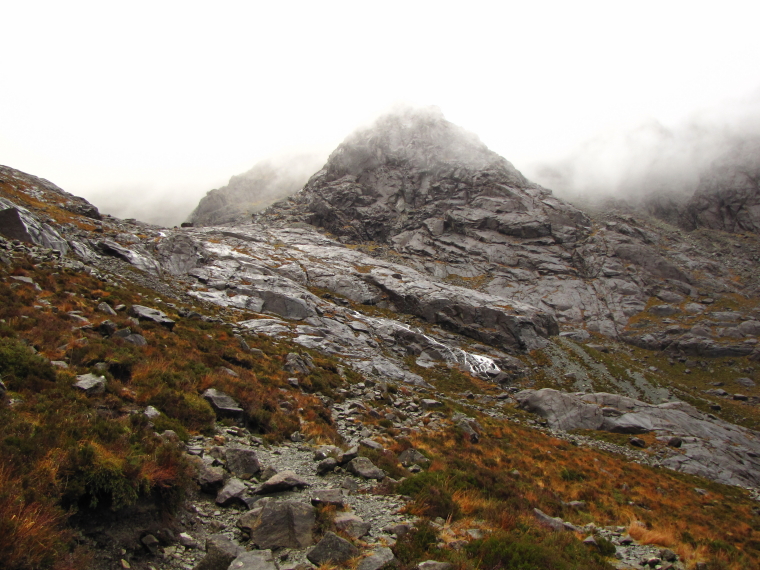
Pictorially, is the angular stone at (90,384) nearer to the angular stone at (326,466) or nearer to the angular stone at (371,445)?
the angular stone at (326,466)

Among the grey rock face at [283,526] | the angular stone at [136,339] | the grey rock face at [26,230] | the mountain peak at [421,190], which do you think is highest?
the mountain peak at [421,190]

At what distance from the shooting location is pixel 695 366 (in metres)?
81.6

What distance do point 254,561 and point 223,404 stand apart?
807cm

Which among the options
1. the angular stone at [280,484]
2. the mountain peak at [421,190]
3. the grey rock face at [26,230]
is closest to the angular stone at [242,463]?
the angular stone at [280,484]

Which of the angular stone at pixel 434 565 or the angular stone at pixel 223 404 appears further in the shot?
the angular stone at pixel 223 404

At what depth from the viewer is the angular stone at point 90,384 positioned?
10.0 metres

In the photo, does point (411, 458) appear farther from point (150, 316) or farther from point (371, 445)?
point (150, 316)

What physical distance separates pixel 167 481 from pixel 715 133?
25965 cm

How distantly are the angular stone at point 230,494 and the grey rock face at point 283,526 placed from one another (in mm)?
1023

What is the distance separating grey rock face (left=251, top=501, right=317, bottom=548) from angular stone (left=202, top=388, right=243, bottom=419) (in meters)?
6.33

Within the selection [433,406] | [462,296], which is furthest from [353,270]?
[433,406]

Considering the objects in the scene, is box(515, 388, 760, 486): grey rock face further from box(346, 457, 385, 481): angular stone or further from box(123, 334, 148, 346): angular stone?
box(123, 334, 148, 346): angular stone

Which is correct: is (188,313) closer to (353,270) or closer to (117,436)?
(117,436)

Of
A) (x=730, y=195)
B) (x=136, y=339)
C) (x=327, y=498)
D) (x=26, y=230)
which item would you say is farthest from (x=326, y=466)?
(x=730, y=195)
